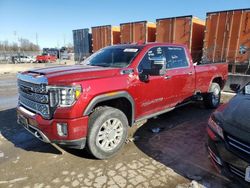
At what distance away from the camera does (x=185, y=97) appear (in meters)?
5.46

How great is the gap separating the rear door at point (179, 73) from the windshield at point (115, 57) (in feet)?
2.99

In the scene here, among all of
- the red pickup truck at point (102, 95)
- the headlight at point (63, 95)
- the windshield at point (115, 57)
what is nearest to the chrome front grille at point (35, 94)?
the red pickup truck at point (102, 95)

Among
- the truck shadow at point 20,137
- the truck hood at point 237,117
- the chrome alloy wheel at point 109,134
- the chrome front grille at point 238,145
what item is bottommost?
the truck shadow at point 20,137

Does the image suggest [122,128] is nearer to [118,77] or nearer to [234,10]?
[118,77]

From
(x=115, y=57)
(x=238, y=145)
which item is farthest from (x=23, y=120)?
(x=238, y=145)

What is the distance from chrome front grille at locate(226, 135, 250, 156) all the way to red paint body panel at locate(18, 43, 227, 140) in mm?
1818

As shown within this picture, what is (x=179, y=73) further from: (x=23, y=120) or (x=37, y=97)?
(x=23, y=120)

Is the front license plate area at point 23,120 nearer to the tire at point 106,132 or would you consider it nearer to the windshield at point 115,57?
the tire at point 106,132

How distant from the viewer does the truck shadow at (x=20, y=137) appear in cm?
416

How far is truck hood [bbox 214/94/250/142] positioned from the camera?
8.37 feet

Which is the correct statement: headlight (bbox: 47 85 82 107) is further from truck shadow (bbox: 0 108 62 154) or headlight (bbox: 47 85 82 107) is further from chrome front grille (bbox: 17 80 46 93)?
truck shadow (bbox: 0 108 62 154)

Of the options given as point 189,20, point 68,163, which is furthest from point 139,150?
point 189,20

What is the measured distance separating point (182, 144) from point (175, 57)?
1.99 m

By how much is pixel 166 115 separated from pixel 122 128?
2480mm
